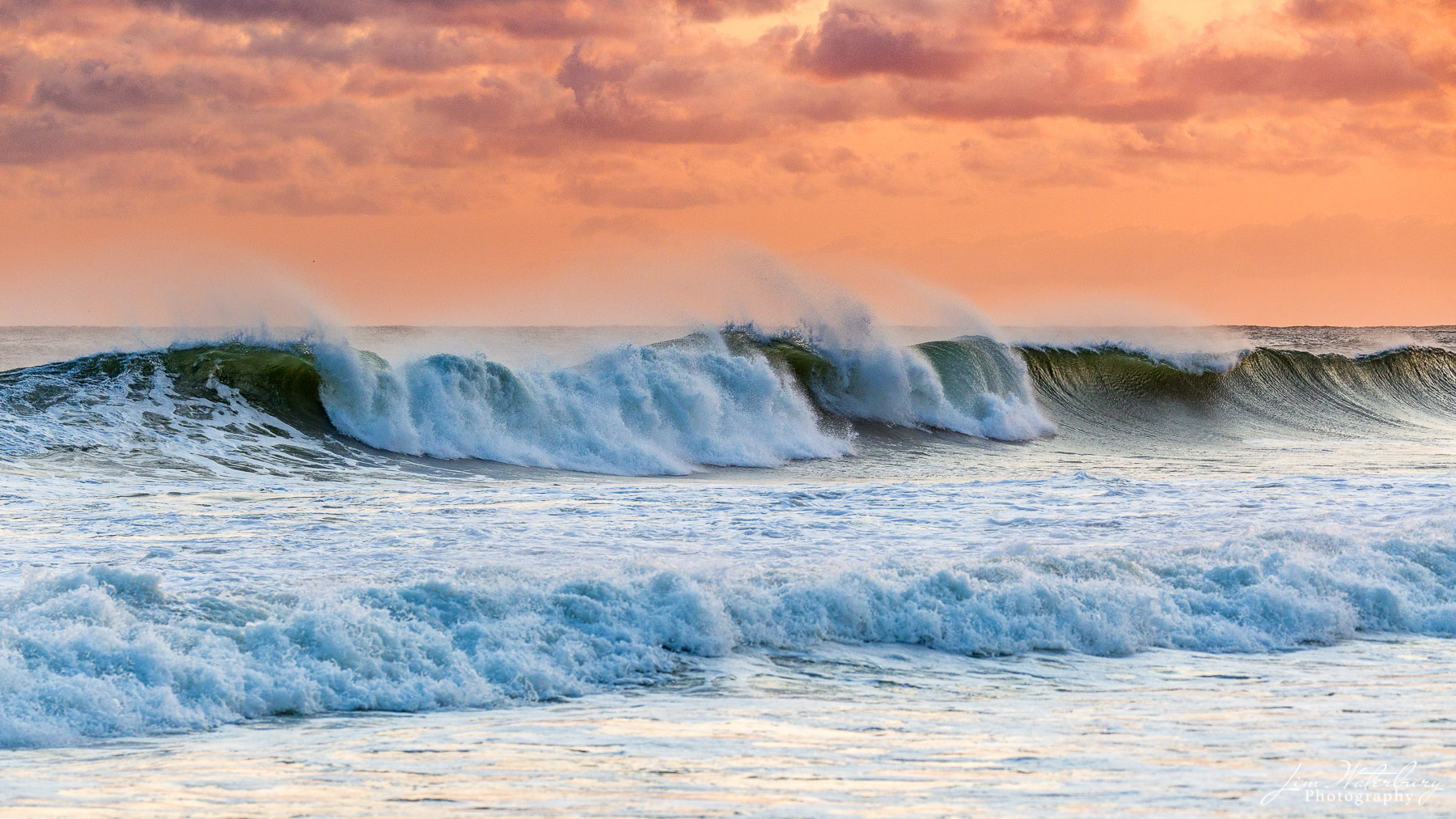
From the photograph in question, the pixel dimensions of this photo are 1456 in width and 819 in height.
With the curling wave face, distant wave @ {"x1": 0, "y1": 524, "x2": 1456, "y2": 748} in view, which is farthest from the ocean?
the curling wave face

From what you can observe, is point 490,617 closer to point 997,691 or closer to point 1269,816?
point 997,691

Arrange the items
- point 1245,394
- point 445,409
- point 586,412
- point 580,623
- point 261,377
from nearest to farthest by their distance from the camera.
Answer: point 580,623 < point 445,409 < point 261,377 < point 586,412 < point 1245,394

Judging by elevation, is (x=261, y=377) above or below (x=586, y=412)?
above

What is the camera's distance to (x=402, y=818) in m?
3.93

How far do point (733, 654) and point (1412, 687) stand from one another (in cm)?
321

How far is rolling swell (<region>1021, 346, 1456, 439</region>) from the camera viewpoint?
854 inches

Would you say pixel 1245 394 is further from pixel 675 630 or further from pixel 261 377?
pixel 675 630

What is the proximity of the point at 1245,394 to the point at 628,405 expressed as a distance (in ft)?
43.9

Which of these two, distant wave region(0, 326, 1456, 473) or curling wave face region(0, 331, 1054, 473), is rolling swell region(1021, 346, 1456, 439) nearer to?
distant wave region(0, 326, 1456, 473)

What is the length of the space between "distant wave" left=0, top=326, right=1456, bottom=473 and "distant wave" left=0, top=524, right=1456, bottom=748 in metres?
7.23

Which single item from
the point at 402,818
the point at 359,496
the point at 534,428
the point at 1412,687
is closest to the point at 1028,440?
the point at 534,428

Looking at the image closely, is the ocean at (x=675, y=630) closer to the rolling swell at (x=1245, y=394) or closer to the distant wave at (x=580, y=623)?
the distant wave at (x=580, y=623)

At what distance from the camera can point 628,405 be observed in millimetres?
16938

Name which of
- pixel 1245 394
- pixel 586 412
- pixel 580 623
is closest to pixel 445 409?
pixel 586 412
